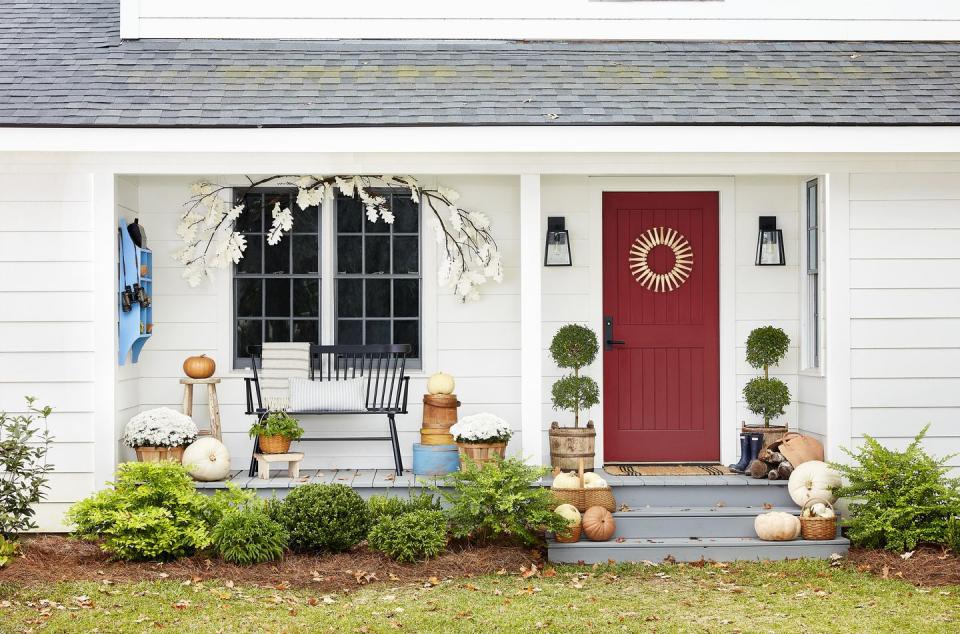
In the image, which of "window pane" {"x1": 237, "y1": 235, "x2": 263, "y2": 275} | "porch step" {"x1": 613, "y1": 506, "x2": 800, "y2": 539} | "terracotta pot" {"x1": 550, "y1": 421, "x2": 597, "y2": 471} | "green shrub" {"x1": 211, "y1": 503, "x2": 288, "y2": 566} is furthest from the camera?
"window pane" {"x1": 237, "y1": 235, "x2": 263, "y2": 275}

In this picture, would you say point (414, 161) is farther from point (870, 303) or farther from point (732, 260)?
point (870, 303)

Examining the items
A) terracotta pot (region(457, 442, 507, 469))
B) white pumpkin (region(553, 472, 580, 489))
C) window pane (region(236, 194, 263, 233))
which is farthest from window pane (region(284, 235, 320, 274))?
white pumpkin (region(553, 472, 580, 489))

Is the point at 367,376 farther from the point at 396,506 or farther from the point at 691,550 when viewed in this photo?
the point at 691,550

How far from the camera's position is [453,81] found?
6.70 meters

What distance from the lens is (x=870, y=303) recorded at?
260 inches

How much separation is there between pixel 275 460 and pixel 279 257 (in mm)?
1559

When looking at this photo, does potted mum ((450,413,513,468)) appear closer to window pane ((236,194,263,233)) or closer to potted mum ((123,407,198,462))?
potted mum ((123,407,198,462))

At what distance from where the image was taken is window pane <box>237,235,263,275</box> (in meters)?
7.41

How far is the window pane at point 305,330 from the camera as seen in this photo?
7422 millimetres

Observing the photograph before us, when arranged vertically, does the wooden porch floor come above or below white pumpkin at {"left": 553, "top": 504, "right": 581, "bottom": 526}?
above

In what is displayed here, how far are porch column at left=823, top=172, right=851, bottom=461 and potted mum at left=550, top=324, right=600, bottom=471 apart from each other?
59.0 inches

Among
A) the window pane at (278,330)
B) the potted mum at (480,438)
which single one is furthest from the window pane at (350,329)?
the potted mum at (480,438)

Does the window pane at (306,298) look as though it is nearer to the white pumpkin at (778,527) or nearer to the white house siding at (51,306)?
the white house siding at (51,306)

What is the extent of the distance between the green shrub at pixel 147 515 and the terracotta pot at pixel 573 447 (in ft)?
7.68
